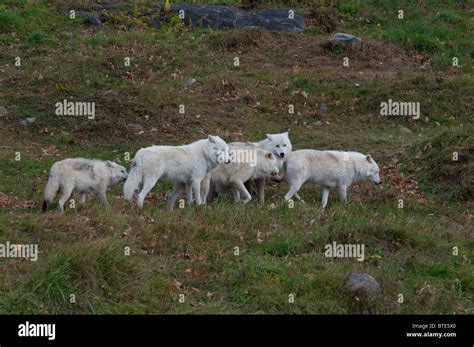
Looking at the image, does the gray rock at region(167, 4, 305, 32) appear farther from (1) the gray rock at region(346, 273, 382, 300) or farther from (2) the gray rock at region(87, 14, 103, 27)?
(1) the gray rock at region(346, 273, 382, 300)

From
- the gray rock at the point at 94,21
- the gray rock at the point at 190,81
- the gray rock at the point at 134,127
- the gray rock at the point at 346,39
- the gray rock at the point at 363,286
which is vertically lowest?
the gray rock at the point at 363,286

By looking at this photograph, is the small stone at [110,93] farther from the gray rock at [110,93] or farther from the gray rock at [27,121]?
the gray rock at [27,121]

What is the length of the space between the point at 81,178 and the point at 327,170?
410 cm

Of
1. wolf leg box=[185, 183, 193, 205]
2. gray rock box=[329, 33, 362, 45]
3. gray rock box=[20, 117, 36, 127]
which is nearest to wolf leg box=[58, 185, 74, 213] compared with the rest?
wolf leg box=[185, 183, 193, 205]

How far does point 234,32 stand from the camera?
80.7 ft

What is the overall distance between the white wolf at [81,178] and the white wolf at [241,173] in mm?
1493

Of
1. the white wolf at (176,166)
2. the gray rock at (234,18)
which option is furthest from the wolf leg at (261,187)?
the gray rock at (234,18)

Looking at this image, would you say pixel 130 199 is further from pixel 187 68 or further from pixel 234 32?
pixel 234 32

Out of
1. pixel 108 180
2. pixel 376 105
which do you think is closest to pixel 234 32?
pixel 376 105

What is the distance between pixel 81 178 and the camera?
13.5 m

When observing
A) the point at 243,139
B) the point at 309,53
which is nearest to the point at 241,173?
the point at 243,139

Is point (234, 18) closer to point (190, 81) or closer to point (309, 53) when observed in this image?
point (309, 53)

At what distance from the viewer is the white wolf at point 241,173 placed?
14227mm

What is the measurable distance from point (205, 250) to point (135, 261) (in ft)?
3.99
